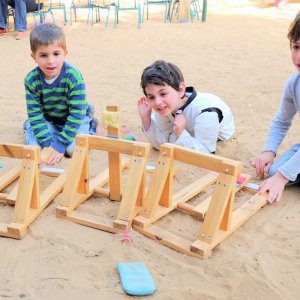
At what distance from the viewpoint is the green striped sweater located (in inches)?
139

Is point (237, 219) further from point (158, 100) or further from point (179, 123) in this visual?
point (158, 100)

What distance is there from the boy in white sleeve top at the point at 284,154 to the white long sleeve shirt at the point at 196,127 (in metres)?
0.36

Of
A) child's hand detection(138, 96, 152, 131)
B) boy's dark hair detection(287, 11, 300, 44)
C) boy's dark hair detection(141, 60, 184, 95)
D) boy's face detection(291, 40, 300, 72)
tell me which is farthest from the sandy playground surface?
boy's dark hair detection(287, 11, 300, 44)

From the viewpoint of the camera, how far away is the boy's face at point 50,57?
3.37 m

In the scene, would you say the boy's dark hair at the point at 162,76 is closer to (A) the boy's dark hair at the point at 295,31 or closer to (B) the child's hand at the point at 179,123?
(B) the child's hand at the point at 179,123

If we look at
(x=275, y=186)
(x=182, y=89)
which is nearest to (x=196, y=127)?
(x=182, y=89)

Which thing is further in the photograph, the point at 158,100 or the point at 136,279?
the point at 158,100

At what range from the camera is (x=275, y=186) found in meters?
2.90

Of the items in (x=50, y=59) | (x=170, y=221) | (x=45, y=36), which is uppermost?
(x=45, y=36)

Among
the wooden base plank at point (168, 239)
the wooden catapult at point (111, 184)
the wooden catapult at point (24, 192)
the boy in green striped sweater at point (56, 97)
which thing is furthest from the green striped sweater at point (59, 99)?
the wooden base plank at point (168, 239)

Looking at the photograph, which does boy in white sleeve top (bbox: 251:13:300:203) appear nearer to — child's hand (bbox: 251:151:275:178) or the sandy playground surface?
child's hand (bbox: 251:151:275:178)

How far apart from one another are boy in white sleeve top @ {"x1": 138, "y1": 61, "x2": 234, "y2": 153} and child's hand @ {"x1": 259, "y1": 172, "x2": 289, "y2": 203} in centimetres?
58

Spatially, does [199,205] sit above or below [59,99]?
below

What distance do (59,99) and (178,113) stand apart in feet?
3.08
